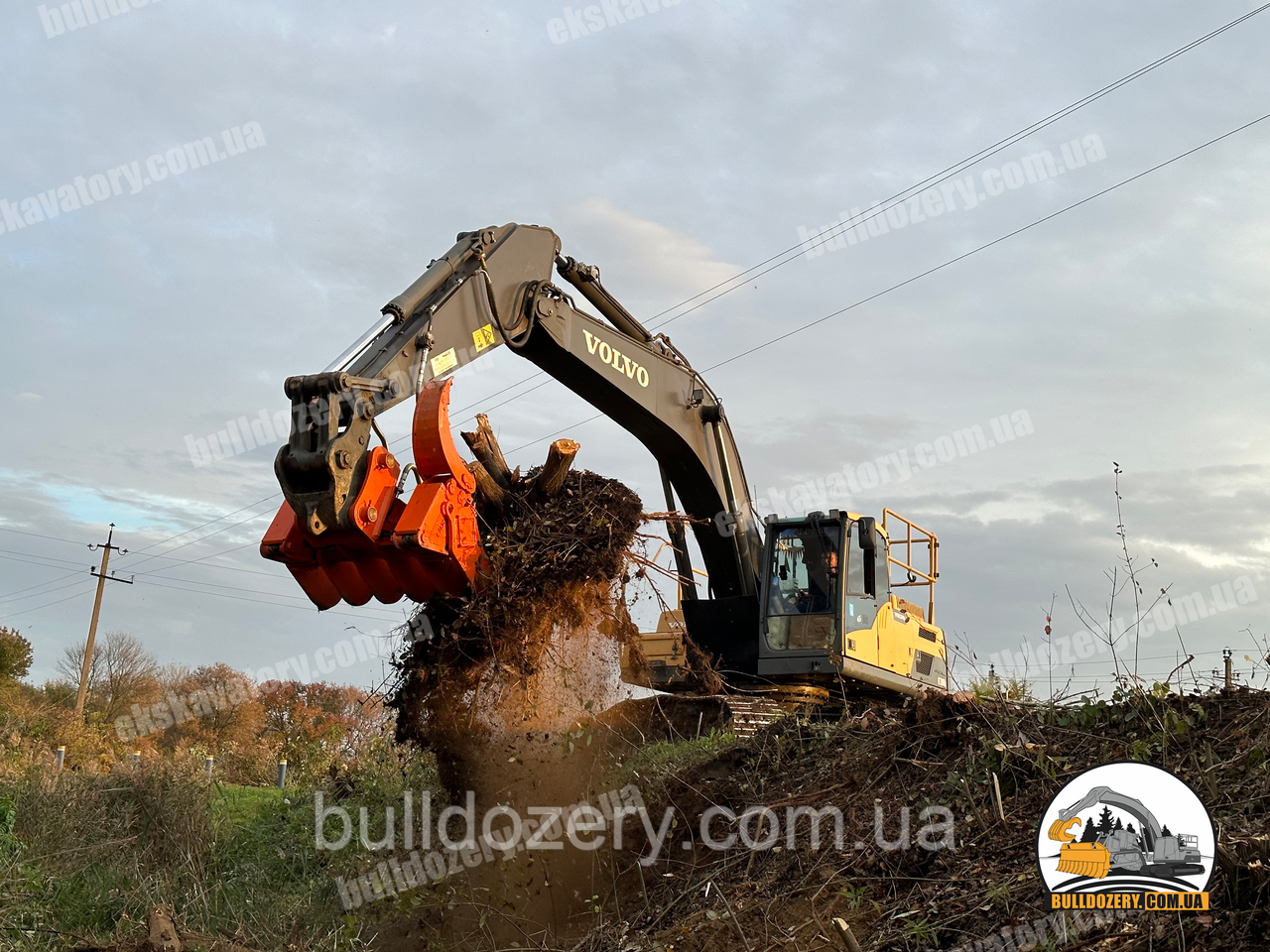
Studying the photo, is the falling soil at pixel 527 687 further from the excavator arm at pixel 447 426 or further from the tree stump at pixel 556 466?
the excavator arm at pixel 447 426

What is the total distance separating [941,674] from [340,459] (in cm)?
733

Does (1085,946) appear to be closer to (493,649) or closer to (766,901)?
(766,901)

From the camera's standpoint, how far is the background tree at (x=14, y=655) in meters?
29.6

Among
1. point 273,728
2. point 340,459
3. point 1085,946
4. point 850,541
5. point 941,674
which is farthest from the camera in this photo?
point 273,728

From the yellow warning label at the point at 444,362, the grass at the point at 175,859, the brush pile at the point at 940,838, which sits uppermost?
the yellow warning label at the point at 444,362

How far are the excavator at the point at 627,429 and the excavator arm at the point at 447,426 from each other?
11 mm

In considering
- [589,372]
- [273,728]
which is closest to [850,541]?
[589,372]

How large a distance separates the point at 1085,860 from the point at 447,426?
3742 millimetres

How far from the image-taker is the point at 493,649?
6.25m

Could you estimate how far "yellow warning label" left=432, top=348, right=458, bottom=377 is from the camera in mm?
6672

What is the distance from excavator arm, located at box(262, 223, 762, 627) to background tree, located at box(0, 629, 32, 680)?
1050 inches

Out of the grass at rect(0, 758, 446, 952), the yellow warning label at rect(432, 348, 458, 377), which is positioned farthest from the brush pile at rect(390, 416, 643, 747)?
the grass at rect(0, 758, 446, 952)

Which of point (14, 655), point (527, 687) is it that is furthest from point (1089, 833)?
point (14, 655)

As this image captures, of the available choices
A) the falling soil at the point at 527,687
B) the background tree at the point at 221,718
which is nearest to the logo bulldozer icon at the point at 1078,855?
the falling soil at the point at 527,687
